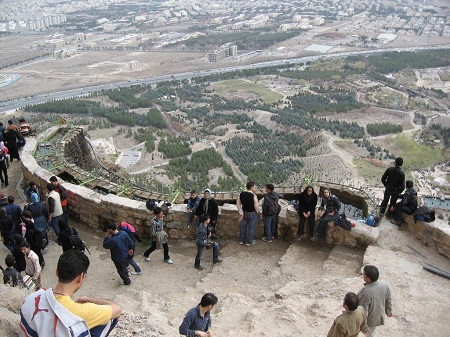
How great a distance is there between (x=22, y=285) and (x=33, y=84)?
95.8 metres

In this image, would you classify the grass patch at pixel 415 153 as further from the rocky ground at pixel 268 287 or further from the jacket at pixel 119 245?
the jacket at pixel 119 245

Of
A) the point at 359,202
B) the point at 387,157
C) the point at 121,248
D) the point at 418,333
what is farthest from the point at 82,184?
the point at 387,157

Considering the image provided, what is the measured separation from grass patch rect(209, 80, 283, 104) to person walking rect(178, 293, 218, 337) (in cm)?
7718

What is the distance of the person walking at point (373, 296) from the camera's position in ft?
17.6

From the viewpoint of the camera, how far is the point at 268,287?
832cm

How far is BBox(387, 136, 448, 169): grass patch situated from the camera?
182ft

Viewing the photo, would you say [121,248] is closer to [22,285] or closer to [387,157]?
[22,285]

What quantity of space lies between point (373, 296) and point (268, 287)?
3124 mm

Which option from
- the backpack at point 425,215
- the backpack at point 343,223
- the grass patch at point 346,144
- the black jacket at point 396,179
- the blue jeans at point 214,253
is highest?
the black jacket at point 396,179

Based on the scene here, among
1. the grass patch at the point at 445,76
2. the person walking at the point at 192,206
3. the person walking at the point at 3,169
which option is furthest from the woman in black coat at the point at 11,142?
the grass patch at the point at 445,76

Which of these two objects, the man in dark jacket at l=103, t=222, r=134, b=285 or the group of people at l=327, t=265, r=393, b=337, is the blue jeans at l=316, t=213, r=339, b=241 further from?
the man in dark jacket at l=103, t=222, r=134, b=285

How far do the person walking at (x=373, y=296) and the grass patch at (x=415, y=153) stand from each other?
52.1 m

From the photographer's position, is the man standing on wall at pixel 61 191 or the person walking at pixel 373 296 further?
the man standing on wall at pixel 61 191

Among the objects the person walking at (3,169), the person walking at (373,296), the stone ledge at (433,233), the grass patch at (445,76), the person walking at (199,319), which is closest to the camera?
the person walking at (199,319)
